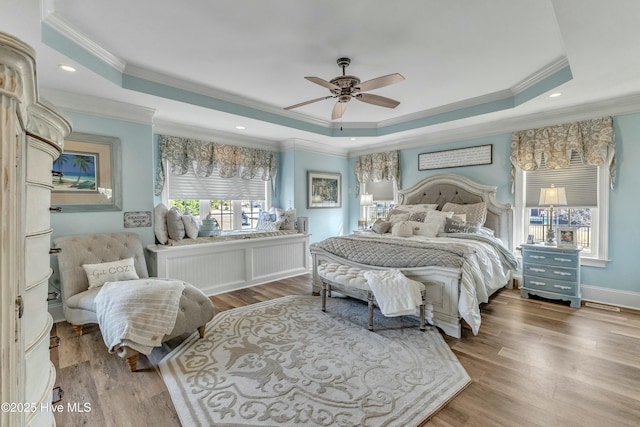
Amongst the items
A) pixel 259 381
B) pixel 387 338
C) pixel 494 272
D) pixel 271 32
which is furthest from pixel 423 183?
pixel 259 381

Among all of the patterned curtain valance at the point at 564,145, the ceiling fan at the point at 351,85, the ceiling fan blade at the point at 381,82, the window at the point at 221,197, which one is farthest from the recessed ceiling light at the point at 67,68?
the patterned curtain valance at the point at 564,145

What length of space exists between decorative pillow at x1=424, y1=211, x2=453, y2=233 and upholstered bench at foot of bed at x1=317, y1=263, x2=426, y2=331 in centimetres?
140

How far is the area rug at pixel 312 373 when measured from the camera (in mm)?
1740

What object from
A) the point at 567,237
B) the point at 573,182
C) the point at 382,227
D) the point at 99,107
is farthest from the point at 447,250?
the point at 99,107

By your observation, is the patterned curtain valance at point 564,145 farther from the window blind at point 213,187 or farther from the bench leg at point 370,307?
the window blind at point 213,187

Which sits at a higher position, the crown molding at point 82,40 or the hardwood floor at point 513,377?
the crown molding at point 82,40

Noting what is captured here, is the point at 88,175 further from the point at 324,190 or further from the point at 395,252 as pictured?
the point at 324,190

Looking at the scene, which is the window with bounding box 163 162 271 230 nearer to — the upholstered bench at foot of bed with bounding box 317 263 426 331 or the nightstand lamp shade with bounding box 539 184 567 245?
the upholstered bench at foot of bed with bounding box 317 263 426 331

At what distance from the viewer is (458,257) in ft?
9.16

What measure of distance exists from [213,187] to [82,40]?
8.50ft

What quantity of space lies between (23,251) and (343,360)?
2.12 metres

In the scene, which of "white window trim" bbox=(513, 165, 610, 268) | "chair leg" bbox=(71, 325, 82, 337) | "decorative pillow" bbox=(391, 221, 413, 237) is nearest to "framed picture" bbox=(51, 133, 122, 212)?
"chair leg" bbox=(71, 325, 82, 337)

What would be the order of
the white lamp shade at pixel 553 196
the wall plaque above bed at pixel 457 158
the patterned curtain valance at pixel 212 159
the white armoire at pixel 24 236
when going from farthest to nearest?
the wall plaque above bed at pixel 457 158 → the patterned curtain valance at pixel 212 159 → the white lamp shade at pixel 553 196 → the white armoire at pixel 24 236

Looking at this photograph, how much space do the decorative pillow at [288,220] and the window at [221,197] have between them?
68cm
